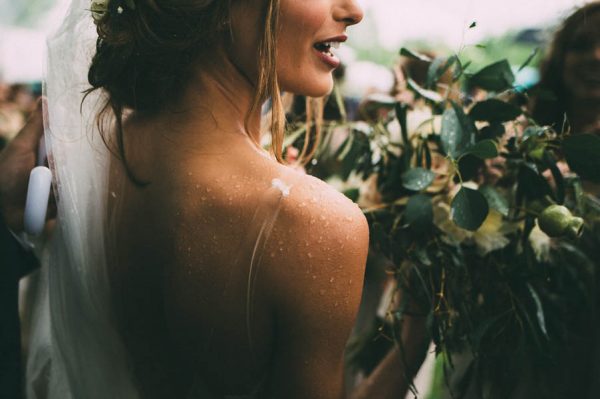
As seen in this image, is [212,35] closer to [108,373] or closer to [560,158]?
[108,373]

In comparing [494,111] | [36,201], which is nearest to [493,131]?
[494,111]

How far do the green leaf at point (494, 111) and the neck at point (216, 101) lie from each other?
660 millimetres

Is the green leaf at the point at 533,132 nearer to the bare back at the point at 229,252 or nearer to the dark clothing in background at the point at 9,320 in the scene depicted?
the bare back at the point at 229,252

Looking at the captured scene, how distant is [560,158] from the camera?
5.09ft

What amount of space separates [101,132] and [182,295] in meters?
0.41

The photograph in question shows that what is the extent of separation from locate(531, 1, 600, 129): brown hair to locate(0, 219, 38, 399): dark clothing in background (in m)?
2.09

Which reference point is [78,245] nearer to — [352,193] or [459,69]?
[352,193]

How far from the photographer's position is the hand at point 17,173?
1.27m

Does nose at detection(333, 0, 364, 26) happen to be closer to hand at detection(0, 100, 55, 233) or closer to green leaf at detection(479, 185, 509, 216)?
green leaf at detection(479, 185, 509, 216)

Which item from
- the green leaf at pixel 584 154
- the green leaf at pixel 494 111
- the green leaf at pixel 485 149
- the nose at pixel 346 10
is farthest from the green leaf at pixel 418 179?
the nose at pixel 346 10

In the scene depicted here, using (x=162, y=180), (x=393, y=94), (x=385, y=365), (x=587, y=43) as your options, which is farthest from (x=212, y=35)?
(x=587, y=43)

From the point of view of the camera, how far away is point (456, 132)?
1.36 meters

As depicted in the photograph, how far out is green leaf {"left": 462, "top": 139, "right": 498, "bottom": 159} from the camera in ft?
4.12

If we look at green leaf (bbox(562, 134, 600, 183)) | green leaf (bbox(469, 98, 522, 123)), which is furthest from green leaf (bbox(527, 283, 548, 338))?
green leaf (bbox(469, 98, 522, 123))
